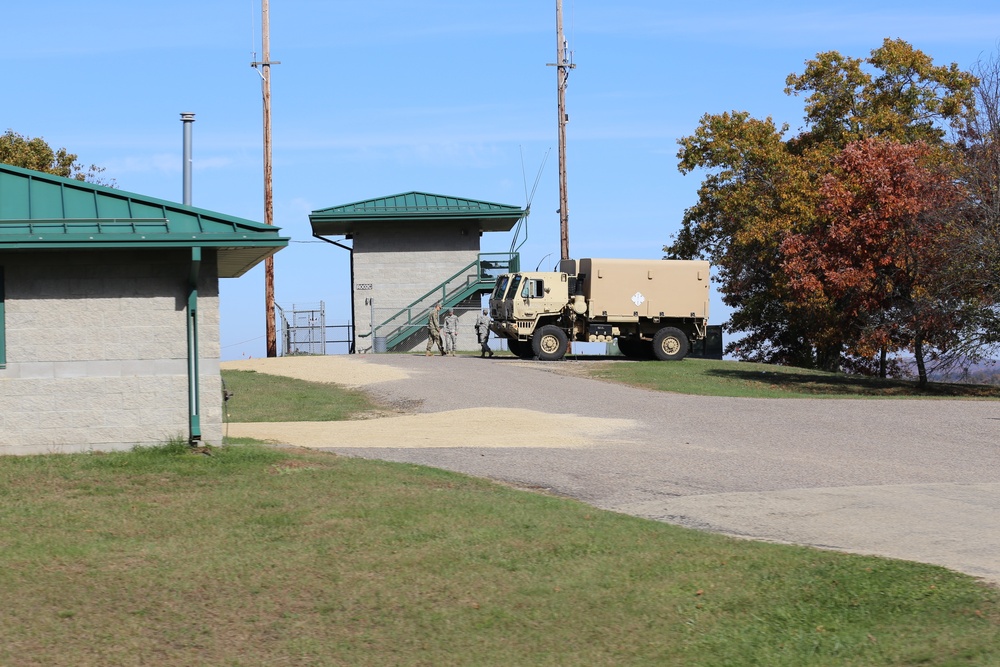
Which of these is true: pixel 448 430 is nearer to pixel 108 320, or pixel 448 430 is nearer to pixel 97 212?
pixel 108 320

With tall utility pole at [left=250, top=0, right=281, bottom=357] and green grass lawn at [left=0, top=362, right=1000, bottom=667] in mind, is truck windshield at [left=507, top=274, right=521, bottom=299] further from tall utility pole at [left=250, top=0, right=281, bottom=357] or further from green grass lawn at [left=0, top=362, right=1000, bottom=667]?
green grass lawn at [left=0, top=362, right=1000, bottom=667]

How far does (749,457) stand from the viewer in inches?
611

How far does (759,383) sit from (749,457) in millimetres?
14352

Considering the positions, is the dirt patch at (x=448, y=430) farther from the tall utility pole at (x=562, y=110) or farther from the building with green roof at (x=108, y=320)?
the tall utility pole at (x=562, y=110)

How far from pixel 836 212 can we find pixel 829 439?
12.9 metres

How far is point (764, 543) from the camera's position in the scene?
10008 millimetres

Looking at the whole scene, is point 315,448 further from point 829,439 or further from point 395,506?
point 829,439

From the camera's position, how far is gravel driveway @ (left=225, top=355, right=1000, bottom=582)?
35.5 feet

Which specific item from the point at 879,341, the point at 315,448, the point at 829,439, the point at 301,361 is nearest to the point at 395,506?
the point at 315,448

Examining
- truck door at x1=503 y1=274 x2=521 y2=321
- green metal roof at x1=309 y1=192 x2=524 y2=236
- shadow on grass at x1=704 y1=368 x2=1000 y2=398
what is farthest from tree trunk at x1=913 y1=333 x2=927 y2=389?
green metal roof at x1=309 y1=192 x2=524 y2=236

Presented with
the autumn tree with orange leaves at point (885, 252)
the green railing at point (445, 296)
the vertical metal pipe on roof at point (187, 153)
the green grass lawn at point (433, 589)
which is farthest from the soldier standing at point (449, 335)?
the green grass lawn at point (433, 589)

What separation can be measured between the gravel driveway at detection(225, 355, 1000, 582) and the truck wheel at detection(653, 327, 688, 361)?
31.8ft

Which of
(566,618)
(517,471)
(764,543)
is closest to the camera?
(566,618)

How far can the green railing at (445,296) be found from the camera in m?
43.7
